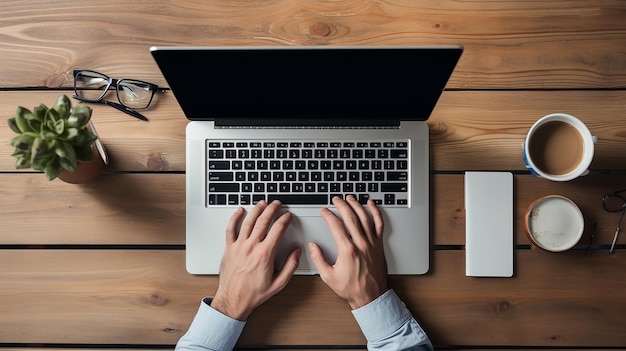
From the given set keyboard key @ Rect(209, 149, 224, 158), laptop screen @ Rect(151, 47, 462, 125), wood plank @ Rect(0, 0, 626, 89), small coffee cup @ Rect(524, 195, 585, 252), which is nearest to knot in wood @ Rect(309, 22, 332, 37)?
wood plank @ Rect(0, 0, 626, 89)

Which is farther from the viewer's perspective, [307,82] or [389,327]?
[389,327]

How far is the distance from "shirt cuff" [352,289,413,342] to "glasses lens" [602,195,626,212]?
443mm

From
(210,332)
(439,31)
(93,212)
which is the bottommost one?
(210,332)

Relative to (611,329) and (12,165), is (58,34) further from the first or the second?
(611,329)

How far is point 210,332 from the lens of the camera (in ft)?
2.61

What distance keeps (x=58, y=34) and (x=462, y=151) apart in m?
0.81

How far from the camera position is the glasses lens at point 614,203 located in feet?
2.79

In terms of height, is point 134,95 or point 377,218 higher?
point 134,95

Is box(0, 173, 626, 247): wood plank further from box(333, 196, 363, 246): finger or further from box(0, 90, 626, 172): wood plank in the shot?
box(333, 196, 363, 246): finger

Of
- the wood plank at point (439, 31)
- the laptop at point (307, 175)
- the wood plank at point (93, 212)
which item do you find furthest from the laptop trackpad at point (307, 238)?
the wood plank at point (439, 31)

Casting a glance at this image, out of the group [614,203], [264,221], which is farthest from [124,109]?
[614,203]

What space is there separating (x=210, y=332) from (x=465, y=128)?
1.98 ft

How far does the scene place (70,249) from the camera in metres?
0.85

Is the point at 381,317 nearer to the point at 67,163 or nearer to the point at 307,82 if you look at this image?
Answer: the point at 307,82
